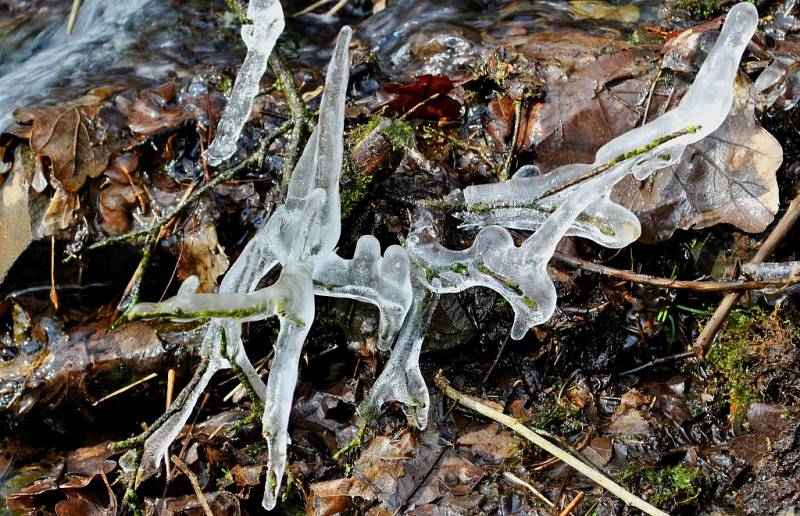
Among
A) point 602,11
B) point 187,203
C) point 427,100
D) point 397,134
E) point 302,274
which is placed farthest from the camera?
point 602,11

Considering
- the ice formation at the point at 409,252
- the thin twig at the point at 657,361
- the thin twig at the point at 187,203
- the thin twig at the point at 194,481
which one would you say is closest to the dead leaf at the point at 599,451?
the thin twig at the point at 657,361

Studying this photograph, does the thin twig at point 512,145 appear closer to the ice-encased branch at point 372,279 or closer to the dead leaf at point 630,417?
the ice-encased branch at point 372,279

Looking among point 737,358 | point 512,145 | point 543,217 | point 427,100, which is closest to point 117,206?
point 427,100

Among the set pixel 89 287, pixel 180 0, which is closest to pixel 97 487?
pixel 89 287

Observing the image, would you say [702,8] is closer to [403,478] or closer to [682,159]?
[682,159]

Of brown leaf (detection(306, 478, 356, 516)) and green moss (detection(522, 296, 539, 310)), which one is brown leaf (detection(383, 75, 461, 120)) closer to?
green moss (detection(522, 296, 539, 310))

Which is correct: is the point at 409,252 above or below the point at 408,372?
above
